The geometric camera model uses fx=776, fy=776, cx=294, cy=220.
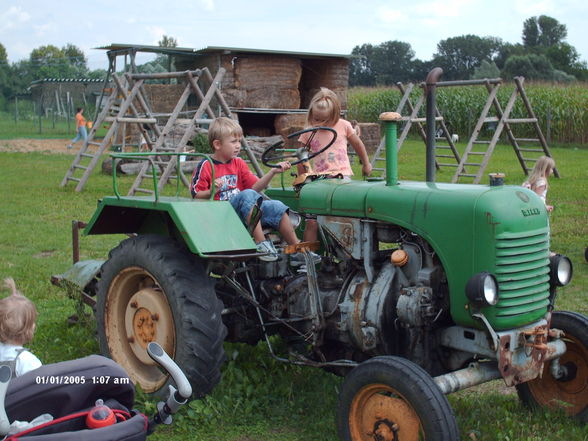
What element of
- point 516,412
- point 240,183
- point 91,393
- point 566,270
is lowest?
point 516,412

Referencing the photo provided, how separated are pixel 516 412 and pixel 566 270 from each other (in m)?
0.90

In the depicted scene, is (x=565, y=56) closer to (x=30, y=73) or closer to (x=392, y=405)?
(x=30, y=73)

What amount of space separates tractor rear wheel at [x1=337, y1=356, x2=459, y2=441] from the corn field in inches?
831

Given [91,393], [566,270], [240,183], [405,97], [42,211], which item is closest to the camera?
[91,393]

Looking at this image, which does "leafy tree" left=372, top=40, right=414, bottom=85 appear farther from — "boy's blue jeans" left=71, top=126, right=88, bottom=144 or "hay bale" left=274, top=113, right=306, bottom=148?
"hay bale" left=274, top=113, right=306, bottom=148

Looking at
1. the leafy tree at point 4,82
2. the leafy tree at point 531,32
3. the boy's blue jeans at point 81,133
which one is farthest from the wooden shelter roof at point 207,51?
the leafy tree at point 531,32

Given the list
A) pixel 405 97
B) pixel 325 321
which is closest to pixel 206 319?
pixel 325 321

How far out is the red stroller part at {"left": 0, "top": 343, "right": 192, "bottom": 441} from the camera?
2.86 m

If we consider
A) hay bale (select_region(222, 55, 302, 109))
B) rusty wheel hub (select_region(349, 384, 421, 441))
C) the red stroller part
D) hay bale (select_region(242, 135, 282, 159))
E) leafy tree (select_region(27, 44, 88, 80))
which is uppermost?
leafy tree (select_region(27, 44, 88, 80))

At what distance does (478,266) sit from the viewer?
3.47m

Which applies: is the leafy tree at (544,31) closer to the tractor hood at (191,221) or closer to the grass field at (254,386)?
the grass field at (254,386)

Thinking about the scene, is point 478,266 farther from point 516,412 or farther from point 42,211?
point 42,211

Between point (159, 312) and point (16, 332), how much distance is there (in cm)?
109

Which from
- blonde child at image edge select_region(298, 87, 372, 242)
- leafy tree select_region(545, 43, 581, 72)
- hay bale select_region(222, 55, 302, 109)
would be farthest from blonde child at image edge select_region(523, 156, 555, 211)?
leafy tree select_region(545, 43, 581, 72)
